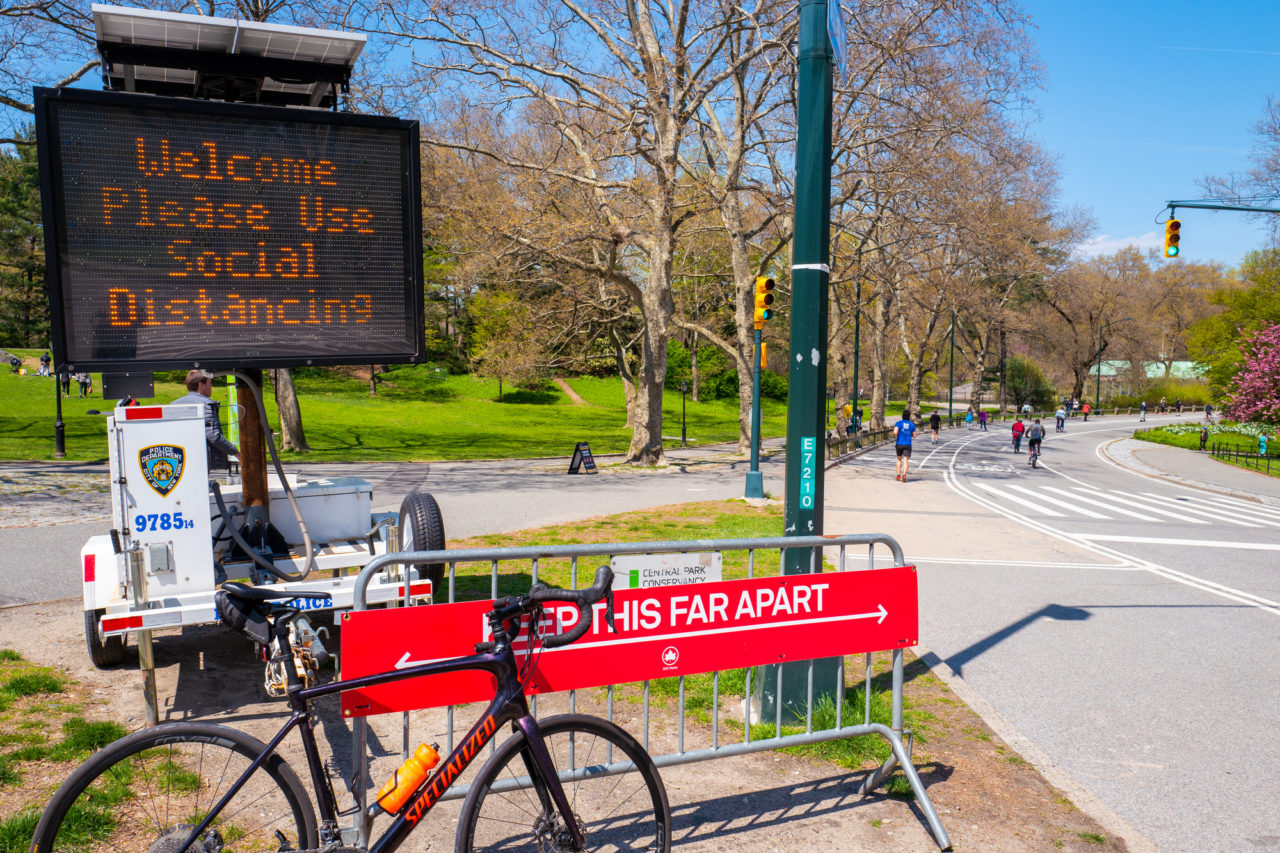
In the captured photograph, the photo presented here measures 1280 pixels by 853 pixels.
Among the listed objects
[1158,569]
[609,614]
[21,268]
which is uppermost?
[21,268]

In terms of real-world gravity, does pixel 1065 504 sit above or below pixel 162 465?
below

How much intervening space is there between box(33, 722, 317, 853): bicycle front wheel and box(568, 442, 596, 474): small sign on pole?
18.9 meters

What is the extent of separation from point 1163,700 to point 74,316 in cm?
753

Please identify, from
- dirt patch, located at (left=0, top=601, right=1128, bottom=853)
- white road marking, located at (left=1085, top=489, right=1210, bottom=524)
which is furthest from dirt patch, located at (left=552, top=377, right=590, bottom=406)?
dirt patch, located at (left=0, top=601, right=1128, bottom=853)

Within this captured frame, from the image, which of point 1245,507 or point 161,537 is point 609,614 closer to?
point 161,537

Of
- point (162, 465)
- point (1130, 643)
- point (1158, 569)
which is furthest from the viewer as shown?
point (1158, 569)

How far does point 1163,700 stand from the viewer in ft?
20.4

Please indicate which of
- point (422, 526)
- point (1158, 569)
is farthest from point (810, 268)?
point (1158, 569)

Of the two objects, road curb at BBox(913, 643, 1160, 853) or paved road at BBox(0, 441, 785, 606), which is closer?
road curb at BBox(913, 643, 1160, 853)

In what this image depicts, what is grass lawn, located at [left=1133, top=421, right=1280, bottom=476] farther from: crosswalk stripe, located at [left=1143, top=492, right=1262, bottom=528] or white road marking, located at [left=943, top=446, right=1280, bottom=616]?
white road marking, located at [left=943, top=446, right=1280, bottom=616]

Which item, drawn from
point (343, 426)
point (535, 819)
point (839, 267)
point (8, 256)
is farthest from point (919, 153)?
point (8, 256)

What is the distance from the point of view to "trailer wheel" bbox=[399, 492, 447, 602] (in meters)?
6.71

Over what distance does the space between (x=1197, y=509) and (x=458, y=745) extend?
69.9ft

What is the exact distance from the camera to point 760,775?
Result: 186 inches
